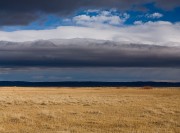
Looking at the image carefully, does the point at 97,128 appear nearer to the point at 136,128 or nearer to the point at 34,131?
the point at 136,128

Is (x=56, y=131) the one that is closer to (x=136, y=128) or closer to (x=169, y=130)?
(x=136, y=128)

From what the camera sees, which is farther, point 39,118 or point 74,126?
point 39,118

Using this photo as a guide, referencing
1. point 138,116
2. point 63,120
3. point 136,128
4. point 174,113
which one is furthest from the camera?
point 174,113

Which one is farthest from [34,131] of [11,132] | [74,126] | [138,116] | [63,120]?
[138,116]

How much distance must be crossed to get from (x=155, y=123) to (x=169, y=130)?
2.79m

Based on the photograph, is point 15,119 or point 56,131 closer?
point 56,131

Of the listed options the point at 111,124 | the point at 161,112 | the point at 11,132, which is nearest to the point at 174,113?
the point at 161,112

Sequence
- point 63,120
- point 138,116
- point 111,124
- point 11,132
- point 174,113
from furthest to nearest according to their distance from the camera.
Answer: point 174,113, point 138,116, point 63,120, point 111,124, point 11,132

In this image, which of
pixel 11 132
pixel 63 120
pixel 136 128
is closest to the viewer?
pixel 11 132

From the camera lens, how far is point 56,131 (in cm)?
1822

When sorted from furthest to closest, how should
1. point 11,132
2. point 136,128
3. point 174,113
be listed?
point 174,113 < point 136,128 < point 11,132

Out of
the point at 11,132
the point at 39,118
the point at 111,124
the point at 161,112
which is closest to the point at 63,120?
the point at 39,118

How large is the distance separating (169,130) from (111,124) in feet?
11.9

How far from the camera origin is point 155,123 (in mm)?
21625
